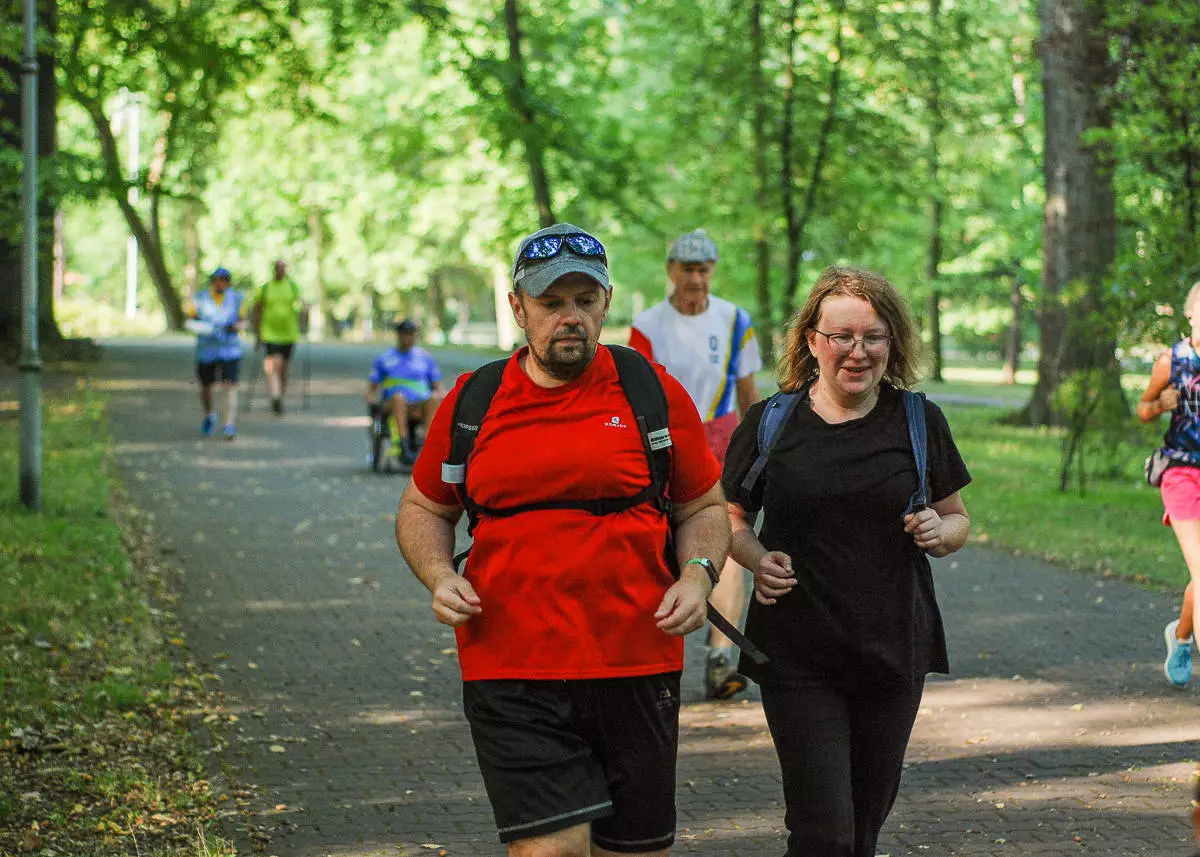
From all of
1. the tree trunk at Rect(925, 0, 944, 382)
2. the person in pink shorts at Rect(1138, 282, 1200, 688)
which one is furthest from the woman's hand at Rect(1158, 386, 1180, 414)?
the tree trunk at Rect(925, 0, 944, 382)

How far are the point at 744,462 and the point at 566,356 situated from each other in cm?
86

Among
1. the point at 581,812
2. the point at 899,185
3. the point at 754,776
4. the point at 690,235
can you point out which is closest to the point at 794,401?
the point at 581,812

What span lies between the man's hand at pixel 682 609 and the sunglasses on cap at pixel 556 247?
2.56ft

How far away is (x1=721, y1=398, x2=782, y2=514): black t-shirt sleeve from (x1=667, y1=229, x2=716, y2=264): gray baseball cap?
3267 millimetres

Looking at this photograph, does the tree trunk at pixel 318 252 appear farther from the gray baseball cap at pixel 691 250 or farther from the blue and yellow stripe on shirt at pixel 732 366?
the gray baseball cap at pixel 691 250

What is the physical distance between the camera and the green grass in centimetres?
569

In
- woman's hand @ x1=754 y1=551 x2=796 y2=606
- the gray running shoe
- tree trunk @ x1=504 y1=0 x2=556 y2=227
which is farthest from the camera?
tree trunk @ x1=504 y1=0 x2=556 y2=227

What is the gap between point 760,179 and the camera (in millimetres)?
28781

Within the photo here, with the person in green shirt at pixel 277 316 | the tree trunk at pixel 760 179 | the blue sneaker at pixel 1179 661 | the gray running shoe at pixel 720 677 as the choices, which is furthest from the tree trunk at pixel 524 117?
the blue sneaker at pixel 1179 661

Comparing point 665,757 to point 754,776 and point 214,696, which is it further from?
point 214,696

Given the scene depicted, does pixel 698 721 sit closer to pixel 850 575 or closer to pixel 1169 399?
pixel 1169 399

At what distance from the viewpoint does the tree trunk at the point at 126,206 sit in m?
19.0

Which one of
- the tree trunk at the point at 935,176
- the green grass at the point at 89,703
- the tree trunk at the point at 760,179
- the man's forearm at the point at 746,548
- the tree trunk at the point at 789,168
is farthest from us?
the tree trunk at the point at 935,176

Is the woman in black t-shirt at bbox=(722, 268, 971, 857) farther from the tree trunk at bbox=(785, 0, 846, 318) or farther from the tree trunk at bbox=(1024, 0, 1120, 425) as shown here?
the tree trunk at bbox=(785, 0, 846, 318)
